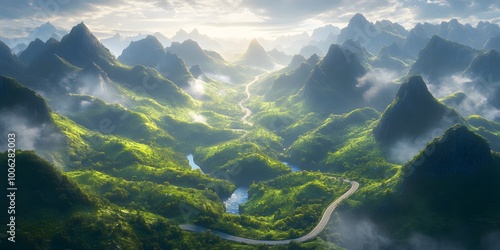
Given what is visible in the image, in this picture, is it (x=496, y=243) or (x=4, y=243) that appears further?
(x=496, y=243)

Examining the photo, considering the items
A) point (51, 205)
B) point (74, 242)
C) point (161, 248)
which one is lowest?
point (161, 248)

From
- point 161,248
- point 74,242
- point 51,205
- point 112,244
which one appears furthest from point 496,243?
point 51,205

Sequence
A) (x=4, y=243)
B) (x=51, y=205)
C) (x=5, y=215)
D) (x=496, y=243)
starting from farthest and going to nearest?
1. (x=496, y=243)
2. (x=51, y=205)
3. (x=5, y=215)
4. (x=4, y=243)

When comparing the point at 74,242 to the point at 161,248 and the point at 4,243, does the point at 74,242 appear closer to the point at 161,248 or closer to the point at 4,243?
the point at 4,243

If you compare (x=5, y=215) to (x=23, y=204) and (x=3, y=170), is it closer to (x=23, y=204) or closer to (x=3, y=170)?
(x=23, y=204)

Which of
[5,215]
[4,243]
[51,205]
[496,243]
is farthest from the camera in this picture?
[496,243]

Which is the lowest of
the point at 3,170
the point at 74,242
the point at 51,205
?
the point at 74,242

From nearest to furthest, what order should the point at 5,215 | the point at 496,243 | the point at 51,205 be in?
the point at 5,215 → the point at 51,205 → the point at 496,243

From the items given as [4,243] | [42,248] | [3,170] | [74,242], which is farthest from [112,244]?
[3,170]

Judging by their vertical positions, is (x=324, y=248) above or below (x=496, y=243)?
below
